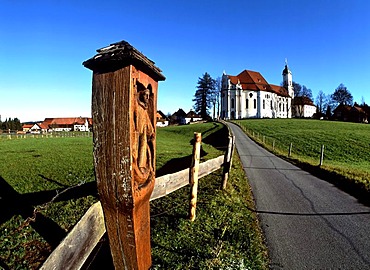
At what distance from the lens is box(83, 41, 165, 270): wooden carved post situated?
1469 millimetres

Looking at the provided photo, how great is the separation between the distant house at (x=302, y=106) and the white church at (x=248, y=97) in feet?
31.6

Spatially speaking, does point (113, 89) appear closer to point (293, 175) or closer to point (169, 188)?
point (169, 188)

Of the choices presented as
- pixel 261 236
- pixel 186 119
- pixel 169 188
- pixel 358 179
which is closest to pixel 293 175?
pixel 358 179

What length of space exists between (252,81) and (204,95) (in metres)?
17.3

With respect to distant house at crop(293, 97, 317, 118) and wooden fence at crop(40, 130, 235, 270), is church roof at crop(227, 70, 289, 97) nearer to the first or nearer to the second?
distant house at crop(293, 97, 317, 118)

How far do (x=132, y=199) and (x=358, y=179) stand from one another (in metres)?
10.1

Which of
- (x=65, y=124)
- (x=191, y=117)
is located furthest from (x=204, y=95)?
(x=65, y=124)

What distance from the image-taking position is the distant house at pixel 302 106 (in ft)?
323

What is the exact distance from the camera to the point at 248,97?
85.8 m

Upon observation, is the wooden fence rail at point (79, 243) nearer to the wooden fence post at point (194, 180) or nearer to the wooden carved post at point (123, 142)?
the wooden carved post at point (123, 142)

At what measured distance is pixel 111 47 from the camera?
59.4 inches

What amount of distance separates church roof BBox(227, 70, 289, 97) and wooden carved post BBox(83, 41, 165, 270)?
288ft

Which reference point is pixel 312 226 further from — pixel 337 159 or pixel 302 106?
pixel 302 106

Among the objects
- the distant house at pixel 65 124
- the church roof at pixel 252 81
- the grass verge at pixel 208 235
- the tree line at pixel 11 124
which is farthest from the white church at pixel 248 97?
the grass verge at pixel 208 235
